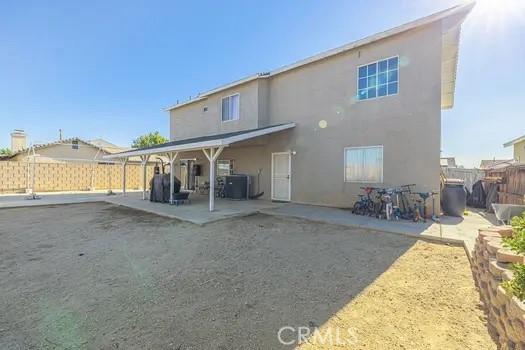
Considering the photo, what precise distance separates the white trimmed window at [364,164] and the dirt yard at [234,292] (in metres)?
3.09

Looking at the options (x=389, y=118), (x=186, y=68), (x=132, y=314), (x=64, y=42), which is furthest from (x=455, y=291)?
(x=186, y=68)

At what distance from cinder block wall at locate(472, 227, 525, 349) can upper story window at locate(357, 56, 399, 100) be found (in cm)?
593

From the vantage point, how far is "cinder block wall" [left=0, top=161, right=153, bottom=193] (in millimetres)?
15992

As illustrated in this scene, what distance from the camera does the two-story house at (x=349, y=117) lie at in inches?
301

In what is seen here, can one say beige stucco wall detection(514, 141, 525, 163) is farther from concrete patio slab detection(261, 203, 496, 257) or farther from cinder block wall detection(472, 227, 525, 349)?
cinder block wall detection(472, 227, 525, 349)

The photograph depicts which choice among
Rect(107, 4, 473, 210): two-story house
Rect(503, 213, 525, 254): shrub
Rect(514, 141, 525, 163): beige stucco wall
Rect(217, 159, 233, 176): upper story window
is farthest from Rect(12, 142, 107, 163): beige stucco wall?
Rect(514, 141, 525, 163): beige stucco wall

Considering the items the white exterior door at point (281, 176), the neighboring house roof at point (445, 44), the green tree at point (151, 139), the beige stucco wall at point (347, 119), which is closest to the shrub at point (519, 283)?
the beige stucco wall at point (347, 119)

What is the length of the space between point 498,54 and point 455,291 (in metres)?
8.48

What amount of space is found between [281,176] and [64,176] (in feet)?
51.3

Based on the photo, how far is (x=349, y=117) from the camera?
9273 millimetres

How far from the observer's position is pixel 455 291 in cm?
341

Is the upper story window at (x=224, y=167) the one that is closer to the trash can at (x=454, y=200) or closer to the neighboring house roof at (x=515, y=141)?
the trash can at (x=454, y=200)

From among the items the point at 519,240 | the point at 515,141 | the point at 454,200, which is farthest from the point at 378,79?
the point at 515,141

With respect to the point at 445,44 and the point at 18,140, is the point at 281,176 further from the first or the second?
the point at 18,140
